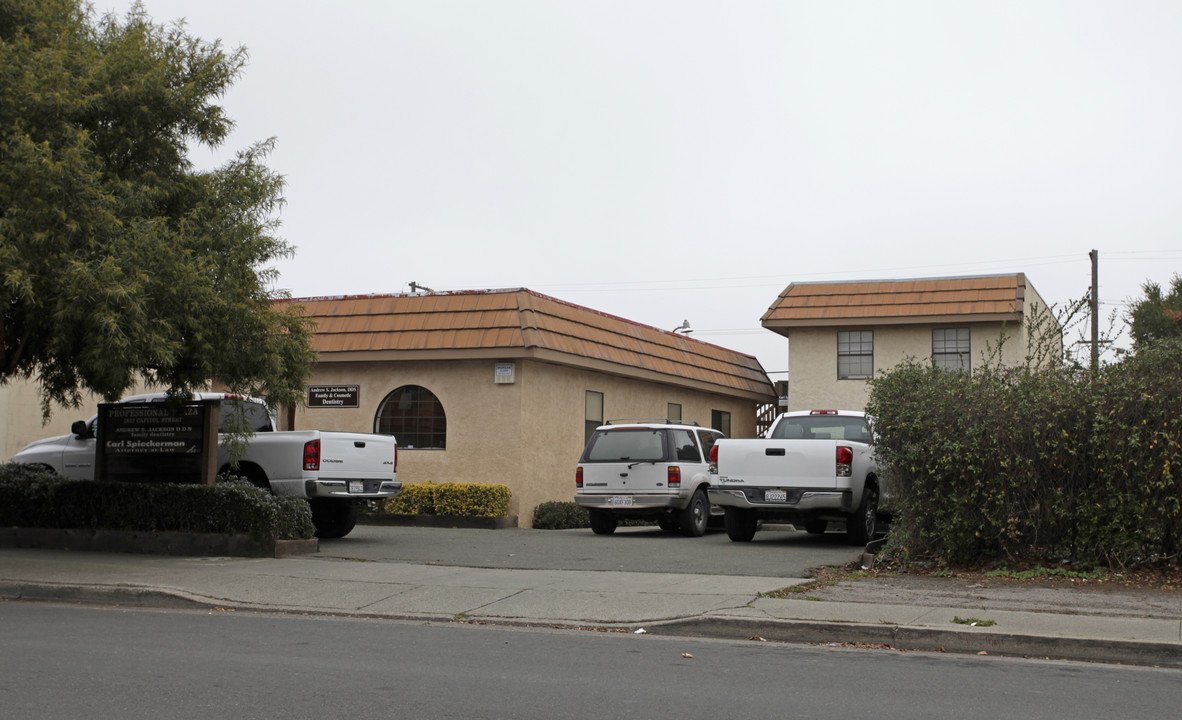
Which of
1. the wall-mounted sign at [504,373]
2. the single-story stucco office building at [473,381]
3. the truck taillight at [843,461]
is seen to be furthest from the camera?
the single-story stucco office building at [473,381]

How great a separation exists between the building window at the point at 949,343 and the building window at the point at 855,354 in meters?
1.49

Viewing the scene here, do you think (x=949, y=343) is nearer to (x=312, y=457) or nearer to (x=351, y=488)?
(x=351, y=488)

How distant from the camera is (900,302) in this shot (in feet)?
88.2

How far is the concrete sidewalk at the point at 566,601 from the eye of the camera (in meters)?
8.34

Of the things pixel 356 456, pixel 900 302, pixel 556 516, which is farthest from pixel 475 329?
pixel 900 302

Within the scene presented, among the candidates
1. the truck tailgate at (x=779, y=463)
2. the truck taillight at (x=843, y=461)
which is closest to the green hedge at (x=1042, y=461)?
the truck taillight at (x=843, y=461)

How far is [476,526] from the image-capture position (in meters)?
19.3

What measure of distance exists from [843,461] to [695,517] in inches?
144

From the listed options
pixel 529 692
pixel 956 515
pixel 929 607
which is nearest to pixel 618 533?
pixel 956 515

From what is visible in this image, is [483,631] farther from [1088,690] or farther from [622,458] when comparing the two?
[622,458]

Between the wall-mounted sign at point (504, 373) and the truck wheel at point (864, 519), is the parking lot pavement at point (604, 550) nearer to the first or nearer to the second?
the truck wheel at point (864, 519)

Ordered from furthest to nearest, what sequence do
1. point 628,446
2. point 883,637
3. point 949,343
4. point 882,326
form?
point 882,326 → point 949,343 → point 628,446 → point 883,637

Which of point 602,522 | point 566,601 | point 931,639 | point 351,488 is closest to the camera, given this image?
point 931,639

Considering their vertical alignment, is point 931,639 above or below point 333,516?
below
